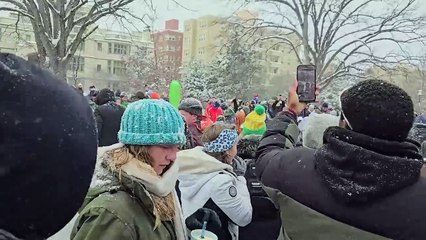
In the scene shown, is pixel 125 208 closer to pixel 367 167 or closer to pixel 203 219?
→ pixel 367 167

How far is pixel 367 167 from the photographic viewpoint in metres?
2.02

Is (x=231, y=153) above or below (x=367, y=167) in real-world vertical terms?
below

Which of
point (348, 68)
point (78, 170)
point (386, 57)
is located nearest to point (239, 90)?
point (348, 68)

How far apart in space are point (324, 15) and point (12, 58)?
33018 millimetres

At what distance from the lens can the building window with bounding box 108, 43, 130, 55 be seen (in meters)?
74.4

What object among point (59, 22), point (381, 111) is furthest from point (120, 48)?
point (381, 111)

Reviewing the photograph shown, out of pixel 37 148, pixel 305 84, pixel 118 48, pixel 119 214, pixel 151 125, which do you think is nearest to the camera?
pixel 37 148

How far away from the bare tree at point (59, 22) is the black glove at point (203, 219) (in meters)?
9.64

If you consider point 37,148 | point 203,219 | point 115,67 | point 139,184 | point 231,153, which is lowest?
point 115,67

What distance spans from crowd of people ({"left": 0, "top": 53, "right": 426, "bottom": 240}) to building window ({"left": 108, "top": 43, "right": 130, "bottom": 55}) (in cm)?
7301

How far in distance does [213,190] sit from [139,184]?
1409mm

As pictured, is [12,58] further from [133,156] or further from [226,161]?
[226,161]

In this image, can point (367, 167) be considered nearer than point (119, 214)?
Yes

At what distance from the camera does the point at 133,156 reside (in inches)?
99.0
